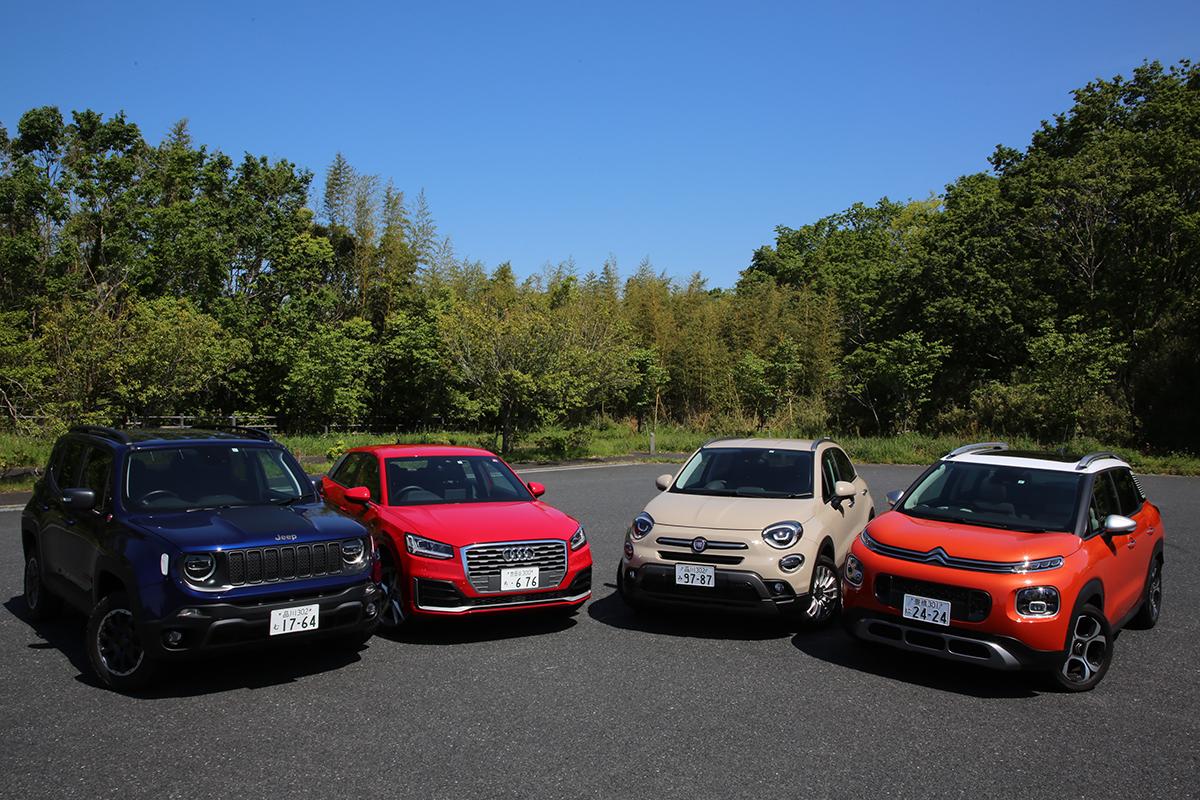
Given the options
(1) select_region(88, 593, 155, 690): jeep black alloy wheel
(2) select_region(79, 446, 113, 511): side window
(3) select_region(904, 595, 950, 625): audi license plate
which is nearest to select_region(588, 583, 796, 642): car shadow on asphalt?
(3) select_region(904, 595, 950, 625): audi license plate

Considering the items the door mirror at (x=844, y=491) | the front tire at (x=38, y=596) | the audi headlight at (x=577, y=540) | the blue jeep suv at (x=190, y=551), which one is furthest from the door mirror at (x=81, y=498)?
the door mirror at (x=844, y=491)

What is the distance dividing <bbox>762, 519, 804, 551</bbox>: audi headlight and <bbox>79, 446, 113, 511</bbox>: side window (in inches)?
188

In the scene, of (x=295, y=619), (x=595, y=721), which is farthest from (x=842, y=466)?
(x=295, y=619)

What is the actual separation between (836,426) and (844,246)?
32171mm

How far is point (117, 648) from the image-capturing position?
5387mm

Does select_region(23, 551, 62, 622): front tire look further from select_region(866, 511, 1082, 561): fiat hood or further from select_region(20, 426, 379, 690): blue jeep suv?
select_region(866, 511, 1082, 561): fiat hood

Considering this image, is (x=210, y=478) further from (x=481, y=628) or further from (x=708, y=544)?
(x=708, y=544)

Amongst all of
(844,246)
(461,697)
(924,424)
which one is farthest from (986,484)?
(844,246)

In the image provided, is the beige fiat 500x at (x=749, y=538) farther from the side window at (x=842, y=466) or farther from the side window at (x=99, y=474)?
→ the side window at (x=99, y=474)

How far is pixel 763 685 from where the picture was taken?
5.63 metres

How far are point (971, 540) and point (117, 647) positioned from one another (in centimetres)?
553

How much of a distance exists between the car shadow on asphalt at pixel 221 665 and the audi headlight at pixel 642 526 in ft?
7.61

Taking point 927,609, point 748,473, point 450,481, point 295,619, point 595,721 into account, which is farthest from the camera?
point 748,473

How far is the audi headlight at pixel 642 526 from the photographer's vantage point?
7.10 m
